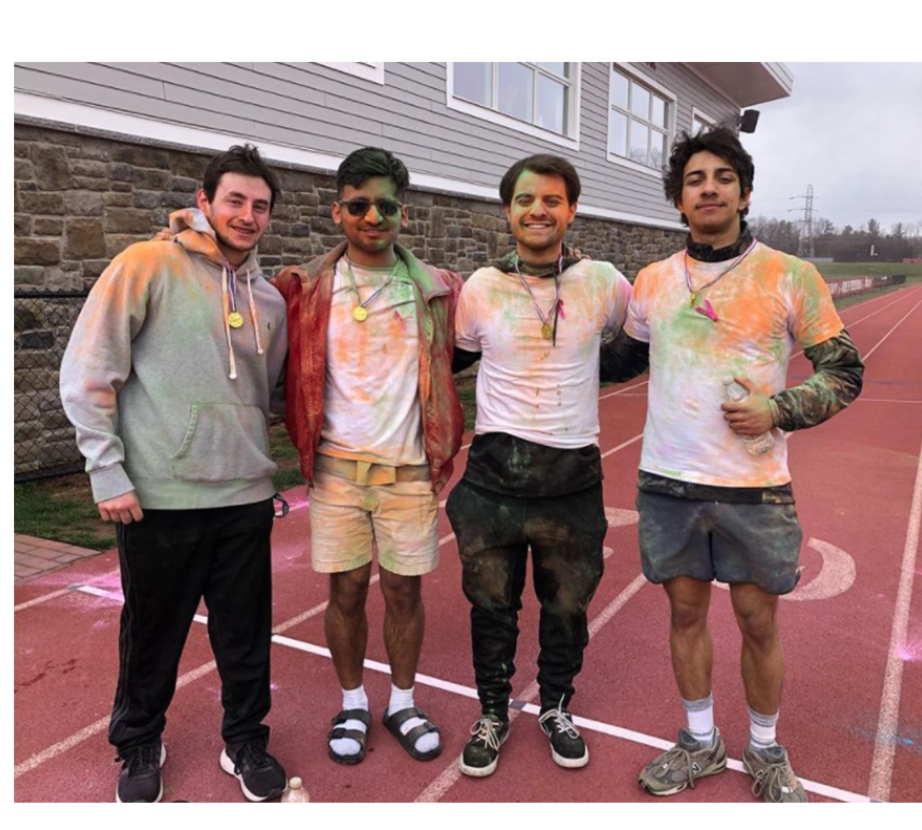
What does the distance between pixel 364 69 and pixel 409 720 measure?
797cm

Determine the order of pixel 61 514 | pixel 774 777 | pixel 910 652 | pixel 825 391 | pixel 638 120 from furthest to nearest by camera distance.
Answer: pixel 638 120, pixel 61 514, pixel 910 652, pixel 774 777, pixel 825 391

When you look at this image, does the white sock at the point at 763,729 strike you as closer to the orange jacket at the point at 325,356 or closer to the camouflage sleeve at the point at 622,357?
the camouflage sleeve at the point at 622,357

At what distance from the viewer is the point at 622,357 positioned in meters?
2.74

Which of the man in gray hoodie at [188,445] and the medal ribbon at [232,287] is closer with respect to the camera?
the man in gray hoodie at [188,445]

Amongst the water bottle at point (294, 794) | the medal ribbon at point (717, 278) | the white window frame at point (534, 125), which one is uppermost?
the white window frame at point (534, 125)

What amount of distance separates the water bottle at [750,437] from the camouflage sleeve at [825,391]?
0.26 feet

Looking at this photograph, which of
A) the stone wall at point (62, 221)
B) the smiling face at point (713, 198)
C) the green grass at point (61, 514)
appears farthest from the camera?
the stone wall at point (62, 221)

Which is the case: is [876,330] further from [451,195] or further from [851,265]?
[851,265]

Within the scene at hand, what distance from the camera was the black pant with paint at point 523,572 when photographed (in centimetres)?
265

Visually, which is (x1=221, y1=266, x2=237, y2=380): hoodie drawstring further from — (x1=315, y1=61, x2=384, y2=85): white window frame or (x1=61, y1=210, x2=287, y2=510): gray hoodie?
(x1=315, y1=61, x2=384, y2=85): white window frame

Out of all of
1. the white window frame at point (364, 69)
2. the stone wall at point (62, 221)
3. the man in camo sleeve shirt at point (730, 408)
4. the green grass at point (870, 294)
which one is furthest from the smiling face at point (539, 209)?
the green grass at point (870, 294)

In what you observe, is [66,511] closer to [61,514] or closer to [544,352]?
[61,514]

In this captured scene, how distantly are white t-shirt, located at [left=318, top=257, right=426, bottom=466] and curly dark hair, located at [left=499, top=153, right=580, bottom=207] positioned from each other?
1.69 feet

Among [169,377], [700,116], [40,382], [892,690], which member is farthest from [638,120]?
[169,377]
